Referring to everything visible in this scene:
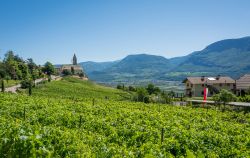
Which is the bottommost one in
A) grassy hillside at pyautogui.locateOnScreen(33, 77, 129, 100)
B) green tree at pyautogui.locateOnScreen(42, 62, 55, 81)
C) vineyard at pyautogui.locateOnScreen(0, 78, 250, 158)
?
grassy hillside at pyautogui.locateOnScreen(33, 77, 129, 100)

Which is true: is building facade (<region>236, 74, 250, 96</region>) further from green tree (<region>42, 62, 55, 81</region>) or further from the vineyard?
green tree (<region>42, 62, 55, 81</region>)

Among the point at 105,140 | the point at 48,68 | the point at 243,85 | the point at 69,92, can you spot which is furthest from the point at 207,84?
the point at 105,140

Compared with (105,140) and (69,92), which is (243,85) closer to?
(69,92)

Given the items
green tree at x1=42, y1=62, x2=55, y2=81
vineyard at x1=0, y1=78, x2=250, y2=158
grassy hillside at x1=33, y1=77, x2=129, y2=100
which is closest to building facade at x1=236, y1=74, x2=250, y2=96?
grassy hillside at x1=33, y1=77, x2=129, y2=100

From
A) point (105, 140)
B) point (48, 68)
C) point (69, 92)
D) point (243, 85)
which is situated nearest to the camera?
point (105, 140)

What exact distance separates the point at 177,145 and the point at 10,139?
6.37m

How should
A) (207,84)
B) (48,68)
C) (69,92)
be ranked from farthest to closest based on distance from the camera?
(48,68) < (207,84) < (69,92)

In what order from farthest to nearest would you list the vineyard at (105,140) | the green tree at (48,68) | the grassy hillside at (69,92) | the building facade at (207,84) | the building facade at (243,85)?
the green tree at (48,68) → the building facade at (207,84) → the building facade at (243,85) → the grassy hillside at (69,92) → the vineyard at (105,140)

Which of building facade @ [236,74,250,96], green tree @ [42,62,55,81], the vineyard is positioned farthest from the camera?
green tree @ [42,62,55,81]

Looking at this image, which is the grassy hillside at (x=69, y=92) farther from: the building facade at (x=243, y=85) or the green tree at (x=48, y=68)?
the green tree at (x=48, y=68)

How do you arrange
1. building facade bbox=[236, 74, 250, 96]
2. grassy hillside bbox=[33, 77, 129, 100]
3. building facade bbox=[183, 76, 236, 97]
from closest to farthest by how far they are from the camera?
grassy hillside bbox=[33, 77, 129, 100], building facade bbox=[236, 74, 250, 96], building facade bbox=[183, 76, 236, 97]

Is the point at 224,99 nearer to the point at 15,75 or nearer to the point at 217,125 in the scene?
the point at 217,125

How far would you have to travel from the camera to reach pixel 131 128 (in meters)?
16.9

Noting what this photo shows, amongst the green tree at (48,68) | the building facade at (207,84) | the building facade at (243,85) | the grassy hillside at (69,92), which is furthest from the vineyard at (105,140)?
the green tree at (48,68)
